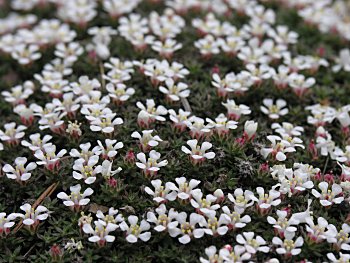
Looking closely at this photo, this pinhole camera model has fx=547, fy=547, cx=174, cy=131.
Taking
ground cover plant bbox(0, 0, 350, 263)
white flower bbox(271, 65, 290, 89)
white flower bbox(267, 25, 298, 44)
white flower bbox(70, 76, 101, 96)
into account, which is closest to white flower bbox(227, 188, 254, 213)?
ground cover plant bbox(0, 0, 350, 263)

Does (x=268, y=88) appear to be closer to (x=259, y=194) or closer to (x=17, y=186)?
(x=259, y=194)

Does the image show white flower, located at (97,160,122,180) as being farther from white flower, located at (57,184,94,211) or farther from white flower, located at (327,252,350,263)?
white flower, located at (327,252,350,263)

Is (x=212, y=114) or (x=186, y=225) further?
(x=212, y=114)

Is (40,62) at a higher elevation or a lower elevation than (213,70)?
lower

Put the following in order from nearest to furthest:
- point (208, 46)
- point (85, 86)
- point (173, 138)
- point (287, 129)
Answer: point (173, 138) → point (287, 129) → point (85, 86) → point (208, 46)

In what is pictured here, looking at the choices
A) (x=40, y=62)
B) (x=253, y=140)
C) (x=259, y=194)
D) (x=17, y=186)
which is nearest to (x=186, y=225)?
(x=259, y=194)

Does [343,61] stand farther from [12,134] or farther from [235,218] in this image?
[12,134]

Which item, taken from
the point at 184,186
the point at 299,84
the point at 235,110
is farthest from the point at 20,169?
the point at 299,84
